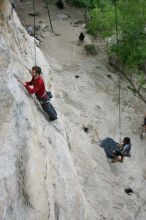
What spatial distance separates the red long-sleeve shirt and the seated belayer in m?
5.83

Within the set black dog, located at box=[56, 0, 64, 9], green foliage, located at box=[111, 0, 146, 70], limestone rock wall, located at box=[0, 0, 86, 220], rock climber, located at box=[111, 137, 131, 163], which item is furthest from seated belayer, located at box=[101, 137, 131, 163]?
black dog, located at box=[56, 0, 64, 9]

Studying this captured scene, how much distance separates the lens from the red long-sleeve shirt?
1147cm

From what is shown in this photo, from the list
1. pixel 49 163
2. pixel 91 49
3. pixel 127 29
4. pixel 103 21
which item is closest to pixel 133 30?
pixel 127 29

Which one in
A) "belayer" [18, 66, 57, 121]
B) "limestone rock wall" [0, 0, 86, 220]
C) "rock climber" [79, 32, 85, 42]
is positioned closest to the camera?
"limestone rock wall" [0, 0, 86, 220]

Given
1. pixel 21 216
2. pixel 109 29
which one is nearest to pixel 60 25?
pixel 109 29

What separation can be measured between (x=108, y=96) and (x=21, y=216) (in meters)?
13.6

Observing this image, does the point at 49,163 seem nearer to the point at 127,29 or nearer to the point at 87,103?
the point at 87,103

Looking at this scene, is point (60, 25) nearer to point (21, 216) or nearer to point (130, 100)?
point (130, 100)

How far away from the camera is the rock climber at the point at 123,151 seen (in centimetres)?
1665

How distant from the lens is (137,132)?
20.4 meters

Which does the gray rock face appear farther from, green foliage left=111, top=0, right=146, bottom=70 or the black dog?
the black dog

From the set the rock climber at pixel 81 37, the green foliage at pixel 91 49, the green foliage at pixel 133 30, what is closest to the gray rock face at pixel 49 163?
the green foliage at pixel 133 30

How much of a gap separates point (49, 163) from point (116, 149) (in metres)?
6.65

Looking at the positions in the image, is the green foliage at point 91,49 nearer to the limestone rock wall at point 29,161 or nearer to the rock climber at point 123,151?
the rock climber at point 123,151
